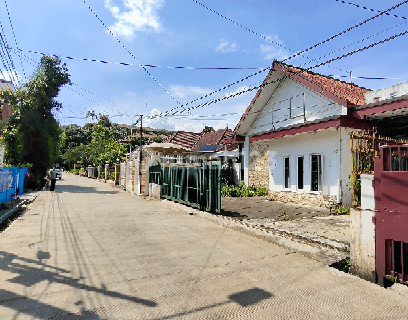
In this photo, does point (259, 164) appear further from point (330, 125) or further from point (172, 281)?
point (172, 281)

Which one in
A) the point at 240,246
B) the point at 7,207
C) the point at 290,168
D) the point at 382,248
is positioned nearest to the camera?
the point at 382,248

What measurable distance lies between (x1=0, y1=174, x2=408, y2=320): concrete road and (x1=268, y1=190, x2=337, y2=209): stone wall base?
204 inches

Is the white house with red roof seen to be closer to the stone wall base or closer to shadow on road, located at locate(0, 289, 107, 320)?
the stone wall base

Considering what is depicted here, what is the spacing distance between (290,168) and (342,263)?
26.0 ft

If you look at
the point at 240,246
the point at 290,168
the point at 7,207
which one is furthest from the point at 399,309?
the point at 7,207

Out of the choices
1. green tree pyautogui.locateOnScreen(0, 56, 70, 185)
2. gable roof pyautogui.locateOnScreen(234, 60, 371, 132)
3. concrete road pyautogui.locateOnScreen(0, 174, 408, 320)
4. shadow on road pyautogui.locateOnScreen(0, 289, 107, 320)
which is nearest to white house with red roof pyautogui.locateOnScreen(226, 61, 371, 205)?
gable roof pyautogui.locateOnScreen(234, 60, 371, 132)

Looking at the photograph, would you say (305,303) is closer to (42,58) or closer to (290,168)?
(290,168)

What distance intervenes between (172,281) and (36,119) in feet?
68.0

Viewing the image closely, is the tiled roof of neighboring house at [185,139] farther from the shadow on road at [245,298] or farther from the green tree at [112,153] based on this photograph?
the shadow on road at [245,298]

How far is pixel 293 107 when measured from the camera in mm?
13414

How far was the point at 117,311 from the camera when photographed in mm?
3221

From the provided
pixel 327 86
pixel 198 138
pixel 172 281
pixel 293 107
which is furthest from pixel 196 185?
pixel 198 138

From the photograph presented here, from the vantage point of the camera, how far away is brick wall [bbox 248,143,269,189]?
15.2m

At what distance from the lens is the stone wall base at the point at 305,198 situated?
10.7 meters
